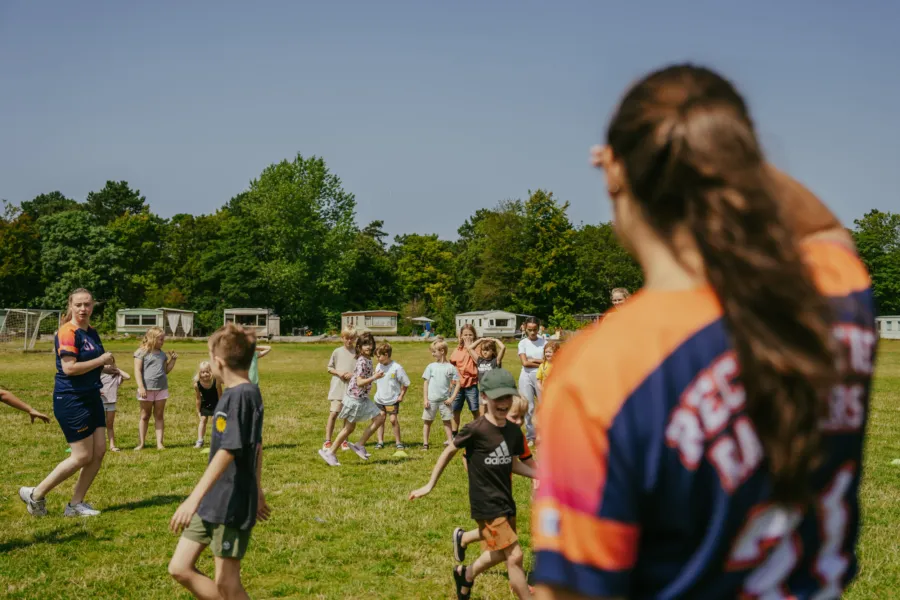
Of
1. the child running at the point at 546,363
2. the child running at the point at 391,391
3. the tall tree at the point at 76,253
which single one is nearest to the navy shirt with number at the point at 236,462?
the child running at the point at 546,363

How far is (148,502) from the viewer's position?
9.70m

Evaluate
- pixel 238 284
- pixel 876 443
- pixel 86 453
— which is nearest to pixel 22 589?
pixel 86 453

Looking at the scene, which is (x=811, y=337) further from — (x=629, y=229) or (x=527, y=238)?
(x=527, y=238)

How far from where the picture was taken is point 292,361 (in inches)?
1629

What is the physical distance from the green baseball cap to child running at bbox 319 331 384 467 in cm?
652

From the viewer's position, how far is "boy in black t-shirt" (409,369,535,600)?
5.77m

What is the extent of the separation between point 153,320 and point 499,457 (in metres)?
75.8

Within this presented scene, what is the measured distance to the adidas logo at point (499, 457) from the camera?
230 inches

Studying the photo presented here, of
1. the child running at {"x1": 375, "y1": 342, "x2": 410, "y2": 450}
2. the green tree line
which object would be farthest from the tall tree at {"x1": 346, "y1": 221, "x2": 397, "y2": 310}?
the child running at {"x1": 375, "y1": 342, "x2": 410, "y2": 450}

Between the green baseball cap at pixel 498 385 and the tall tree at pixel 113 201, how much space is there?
11401 centimetres

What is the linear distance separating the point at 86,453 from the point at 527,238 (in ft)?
244

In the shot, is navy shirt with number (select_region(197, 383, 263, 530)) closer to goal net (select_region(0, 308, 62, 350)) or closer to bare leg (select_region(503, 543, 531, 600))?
bare leg (select_region(503, 543, 531, 600))

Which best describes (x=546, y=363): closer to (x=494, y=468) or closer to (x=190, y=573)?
(x=494, y=468)

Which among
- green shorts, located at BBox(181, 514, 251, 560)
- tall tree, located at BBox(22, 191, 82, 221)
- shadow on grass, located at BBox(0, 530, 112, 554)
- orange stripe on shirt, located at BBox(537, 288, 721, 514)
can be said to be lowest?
shadow on grass, located at BBox(0, 530, 112, 554)
